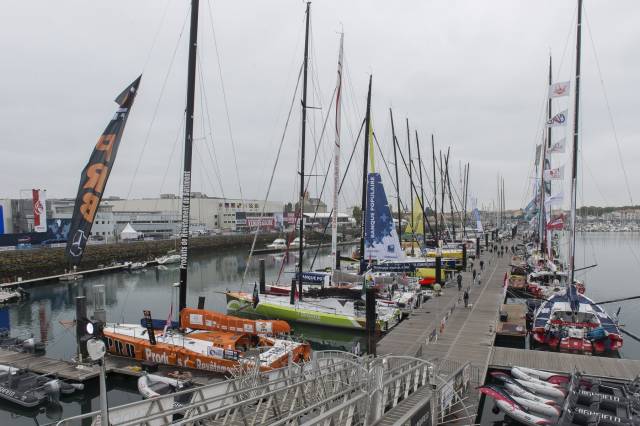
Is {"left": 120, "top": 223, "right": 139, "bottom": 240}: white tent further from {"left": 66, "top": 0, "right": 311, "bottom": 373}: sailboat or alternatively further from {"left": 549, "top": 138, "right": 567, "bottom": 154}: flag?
{"left": 549, "top": 138, "right": 567, "bottom": 154}: flag

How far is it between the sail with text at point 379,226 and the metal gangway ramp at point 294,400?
639 inches

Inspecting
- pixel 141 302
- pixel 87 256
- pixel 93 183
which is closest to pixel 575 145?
pixel 93 183

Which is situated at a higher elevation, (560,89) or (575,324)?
(560,89)

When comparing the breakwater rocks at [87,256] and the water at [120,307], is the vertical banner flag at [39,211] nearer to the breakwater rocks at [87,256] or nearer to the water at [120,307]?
A: the breakwater rocks at [87,256]

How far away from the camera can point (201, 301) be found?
27188mm

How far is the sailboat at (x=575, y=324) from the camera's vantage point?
2311 cm

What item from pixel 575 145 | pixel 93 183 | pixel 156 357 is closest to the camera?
pixel 93 183

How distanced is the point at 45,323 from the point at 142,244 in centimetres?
5142

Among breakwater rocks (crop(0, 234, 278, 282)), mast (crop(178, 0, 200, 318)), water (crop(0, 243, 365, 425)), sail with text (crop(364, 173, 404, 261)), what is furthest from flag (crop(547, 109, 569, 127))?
breakwater rocks (crop(0, 234, 278, 282))

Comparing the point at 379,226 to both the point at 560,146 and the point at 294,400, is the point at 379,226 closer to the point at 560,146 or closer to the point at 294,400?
the point at 560,146

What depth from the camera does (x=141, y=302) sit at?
4422cm

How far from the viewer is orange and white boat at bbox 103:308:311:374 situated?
1994 cm

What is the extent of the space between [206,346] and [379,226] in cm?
1439

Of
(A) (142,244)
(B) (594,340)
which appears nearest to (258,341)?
(B) (594,340)
